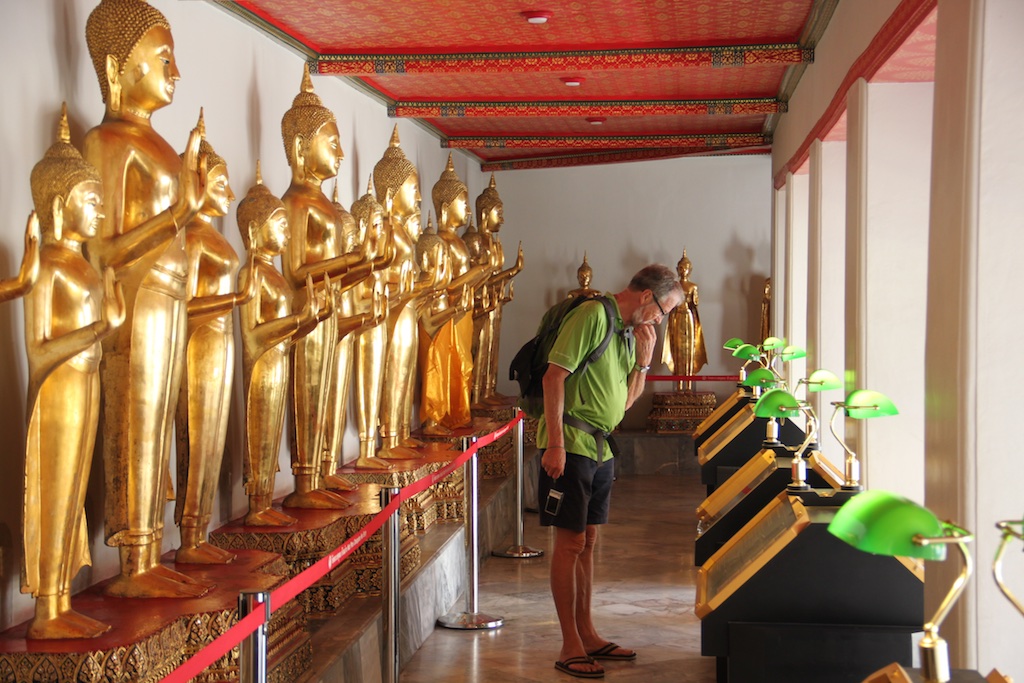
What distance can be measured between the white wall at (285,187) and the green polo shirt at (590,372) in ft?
6.32

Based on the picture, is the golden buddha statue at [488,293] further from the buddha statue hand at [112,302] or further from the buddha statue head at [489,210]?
the buddha statue hand at [112,302]

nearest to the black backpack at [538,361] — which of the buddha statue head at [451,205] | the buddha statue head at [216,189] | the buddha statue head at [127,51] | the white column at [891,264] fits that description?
the buddha statue head at [216,189]

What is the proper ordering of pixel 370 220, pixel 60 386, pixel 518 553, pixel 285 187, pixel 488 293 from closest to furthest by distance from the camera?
pixel 60 386, pixel 370 220, pixel 285 187, pixel 518 553, pixel 488 293

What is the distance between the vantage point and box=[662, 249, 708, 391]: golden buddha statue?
13.4 m

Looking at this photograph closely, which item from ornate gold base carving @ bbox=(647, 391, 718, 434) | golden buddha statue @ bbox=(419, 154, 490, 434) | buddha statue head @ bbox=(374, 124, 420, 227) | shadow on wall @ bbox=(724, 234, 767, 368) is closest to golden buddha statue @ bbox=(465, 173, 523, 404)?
golden buddha statue @ bbox=(419, 154, 490, 434)

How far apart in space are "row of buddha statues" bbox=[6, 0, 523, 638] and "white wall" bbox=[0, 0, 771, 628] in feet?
0.93

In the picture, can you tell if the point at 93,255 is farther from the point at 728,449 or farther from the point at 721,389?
the point at 721,389

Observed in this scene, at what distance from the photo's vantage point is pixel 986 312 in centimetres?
334

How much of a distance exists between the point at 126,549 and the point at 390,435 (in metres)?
3.69

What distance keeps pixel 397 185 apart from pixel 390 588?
3871 mm

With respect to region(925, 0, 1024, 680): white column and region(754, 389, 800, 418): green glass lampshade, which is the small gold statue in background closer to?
region(754, 389, 800, 418): green glass lampshade

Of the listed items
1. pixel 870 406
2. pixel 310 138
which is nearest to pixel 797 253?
pixel 310 138

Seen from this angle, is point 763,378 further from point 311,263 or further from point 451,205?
point 451,205

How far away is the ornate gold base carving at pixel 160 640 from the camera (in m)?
3.44
